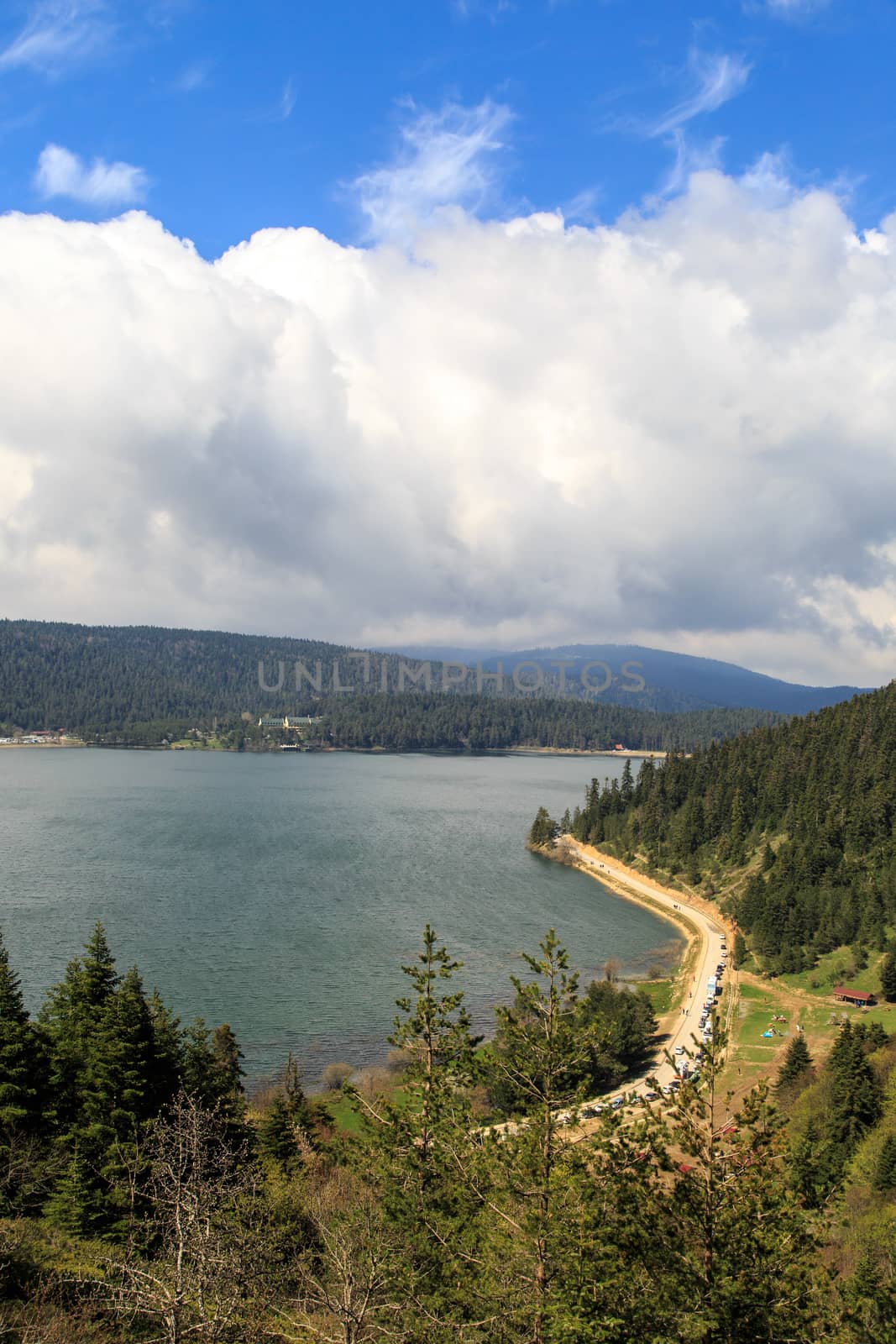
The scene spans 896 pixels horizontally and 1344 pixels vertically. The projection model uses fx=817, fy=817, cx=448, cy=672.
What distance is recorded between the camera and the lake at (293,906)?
4659 cm

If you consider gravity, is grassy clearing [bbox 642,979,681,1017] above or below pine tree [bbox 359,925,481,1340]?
below

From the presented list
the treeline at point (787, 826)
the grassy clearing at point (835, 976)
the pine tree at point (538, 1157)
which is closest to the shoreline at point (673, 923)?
the treeline at point (787, 826)

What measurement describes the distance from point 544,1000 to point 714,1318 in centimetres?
458

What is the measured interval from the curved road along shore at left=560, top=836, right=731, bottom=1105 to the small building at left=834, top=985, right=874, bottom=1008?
23.5ft

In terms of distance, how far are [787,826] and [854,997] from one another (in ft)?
104

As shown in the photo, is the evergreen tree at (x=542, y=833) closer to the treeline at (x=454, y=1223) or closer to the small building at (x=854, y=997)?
the small building at (x=854, y=997)

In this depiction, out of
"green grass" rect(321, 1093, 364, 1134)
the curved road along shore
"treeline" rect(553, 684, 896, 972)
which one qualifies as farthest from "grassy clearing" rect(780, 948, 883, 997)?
"green grass" rect(321, 1093, 364, 1134)

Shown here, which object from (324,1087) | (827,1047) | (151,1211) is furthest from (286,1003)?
(827,1047)

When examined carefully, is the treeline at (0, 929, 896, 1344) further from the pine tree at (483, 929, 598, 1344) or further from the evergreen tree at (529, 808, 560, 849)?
the evergreen tree at (529, 808, 560, 849)

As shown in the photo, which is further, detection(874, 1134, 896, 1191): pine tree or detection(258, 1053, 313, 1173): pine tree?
detection(874, 1134, 896, 1191): pine tree

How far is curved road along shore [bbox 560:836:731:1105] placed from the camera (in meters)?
39.9

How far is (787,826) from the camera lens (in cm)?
8031

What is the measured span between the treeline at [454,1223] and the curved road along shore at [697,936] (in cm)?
583

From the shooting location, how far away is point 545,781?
188 m
